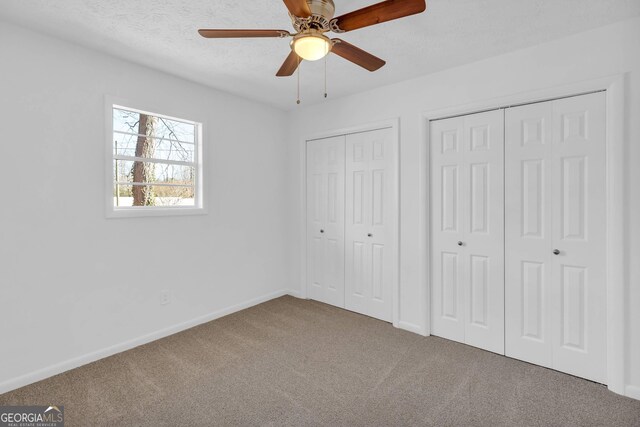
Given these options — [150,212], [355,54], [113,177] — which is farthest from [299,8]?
[150,212]

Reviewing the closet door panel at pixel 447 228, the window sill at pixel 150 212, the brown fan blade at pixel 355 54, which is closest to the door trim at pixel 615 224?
the closet door panel at pixel 447 228

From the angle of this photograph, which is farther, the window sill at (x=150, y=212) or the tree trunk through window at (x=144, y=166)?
the tree trunk through window at (x=144, y=166)

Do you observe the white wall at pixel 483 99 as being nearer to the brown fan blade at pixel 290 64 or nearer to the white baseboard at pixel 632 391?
the white baseboard at pixel 632 391

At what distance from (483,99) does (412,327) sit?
2.20 meters

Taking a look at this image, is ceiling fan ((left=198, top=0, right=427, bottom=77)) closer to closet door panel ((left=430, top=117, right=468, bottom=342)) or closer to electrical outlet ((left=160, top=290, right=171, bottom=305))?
closet door panel ((left=430, top=117, right=468, bottom=342))

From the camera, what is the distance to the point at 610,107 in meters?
2.08

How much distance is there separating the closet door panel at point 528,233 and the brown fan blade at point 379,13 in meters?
1.55

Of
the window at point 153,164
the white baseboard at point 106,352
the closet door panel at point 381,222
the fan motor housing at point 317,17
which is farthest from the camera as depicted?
the closet door panel at point 381,222

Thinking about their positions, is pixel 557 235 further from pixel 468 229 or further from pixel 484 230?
pixel 468 229

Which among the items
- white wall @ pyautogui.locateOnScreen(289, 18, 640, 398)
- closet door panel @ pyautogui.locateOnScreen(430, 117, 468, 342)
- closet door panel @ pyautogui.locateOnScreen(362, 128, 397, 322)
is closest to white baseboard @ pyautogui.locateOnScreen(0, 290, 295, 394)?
closet door panel @ pyautogui.locateOnScreen(362, 128, 397, 322)

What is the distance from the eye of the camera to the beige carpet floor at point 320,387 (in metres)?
1.85

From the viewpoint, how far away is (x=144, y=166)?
9.69 ft

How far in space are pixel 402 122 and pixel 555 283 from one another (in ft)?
6.24

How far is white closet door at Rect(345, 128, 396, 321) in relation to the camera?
10.7ft
